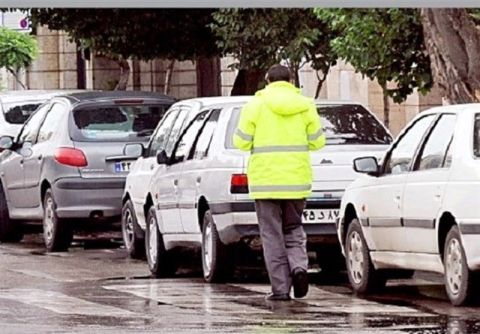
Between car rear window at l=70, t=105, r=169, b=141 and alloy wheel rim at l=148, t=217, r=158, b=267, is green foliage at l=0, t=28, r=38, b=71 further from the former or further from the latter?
alloy wheel rim at l=148, t=217, r=158, b=267

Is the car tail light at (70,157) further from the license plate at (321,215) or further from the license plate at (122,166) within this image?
the license plate at (321,215)

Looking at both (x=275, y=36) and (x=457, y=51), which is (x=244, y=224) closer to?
(x=457, y=51)

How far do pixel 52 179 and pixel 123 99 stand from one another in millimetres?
1191

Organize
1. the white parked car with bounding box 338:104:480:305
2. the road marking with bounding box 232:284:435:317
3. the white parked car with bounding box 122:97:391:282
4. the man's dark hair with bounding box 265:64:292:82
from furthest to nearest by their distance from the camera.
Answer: the white parked car with bounding box 122:97:391:282, the man's dark hair with bounding box 265:64:292:82, the road marking with bounding box 232:284:435:317, the white parked car with bounding box 338:104:480:305

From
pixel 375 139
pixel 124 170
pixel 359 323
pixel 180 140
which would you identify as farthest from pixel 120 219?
pixel 359 323

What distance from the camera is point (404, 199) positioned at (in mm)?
13062

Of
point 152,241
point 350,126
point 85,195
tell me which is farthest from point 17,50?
point 350,126

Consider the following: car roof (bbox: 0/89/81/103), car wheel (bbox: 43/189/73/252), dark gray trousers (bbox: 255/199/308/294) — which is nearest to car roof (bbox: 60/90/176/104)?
car wheel (bbox: 43/189/73/252)

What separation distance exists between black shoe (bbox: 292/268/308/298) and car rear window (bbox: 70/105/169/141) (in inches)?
243

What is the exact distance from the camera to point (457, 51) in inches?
669

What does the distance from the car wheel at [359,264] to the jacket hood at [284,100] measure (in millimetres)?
1225

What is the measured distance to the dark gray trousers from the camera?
13016mm

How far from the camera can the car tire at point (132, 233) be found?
58.3ft

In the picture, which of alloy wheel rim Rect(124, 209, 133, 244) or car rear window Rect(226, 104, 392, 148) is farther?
alloy wheel rim Rect(124, 209, 133, 244)
